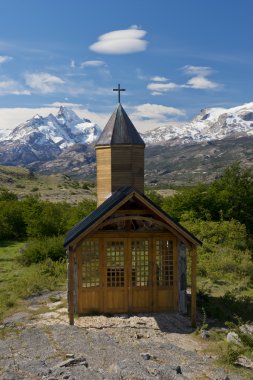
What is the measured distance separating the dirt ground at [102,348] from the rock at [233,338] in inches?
30.6

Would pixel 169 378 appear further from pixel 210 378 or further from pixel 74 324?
pixel 74 324

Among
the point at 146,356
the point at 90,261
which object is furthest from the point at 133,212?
the point at 146,356

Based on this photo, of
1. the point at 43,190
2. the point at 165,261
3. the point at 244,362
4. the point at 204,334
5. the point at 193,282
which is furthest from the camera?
the point at 43,190

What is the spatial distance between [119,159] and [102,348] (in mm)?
8201

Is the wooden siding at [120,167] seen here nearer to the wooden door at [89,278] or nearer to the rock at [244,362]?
the wooden door at [89,278]

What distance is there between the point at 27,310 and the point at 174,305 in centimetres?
578

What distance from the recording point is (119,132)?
19469 millimetres

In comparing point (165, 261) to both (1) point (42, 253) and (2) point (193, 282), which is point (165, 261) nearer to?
(2) point (193, 282)

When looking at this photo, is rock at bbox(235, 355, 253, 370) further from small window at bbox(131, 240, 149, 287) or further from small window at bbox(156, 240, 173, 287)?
small window at bbox(131, 240, 149, 287)

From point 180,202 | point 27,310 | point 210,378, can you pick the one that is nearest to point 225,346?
point 210,378

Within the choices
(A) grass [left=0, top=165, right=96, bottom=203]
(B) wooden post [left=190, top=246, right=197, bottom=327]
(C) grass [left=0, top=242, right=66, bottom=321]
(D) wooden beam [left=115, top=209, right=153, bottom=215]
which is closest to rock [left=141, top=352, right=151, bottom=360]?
(B) wooden post [left=190, top=246, right=197, bottom=327]

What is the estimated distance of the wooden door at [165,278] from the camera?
17359mm

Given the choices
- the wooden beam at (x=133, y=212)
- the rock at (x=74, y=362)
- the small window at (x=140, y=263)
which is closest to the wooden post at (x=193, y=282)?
the small window at (x=140, y=263)

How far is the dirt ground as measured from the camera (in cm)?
1143
